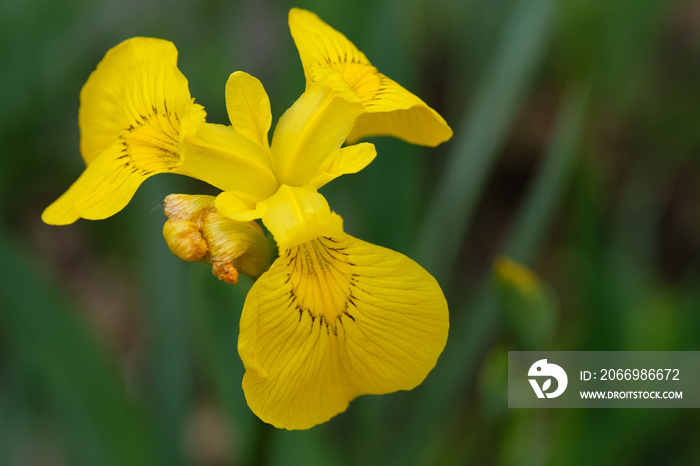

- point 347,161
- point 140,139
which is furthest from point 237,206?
point 140,139

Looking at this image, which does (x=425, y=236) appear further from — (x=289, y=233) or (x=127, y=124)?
(x=289, y=233)

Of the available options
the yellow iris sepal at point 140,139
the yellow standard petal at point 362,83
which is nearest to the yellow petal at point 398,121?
the yellow standard petal at point 362,83

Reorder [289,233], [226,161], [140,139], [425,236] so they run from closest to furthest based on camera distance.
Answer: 1. [289,233]
2. [226,161]
3. [140,139]
4. [425,236]

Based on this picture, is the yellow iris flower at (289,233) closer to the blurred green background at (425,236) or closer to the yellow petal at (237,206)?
the yellow petal at (237,206)

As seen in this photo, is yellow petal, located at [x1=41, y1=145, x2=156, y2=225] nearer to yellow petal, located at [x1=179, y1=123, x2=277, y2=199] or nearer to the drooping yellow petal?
yellow petal, located at [x1=179, y1=123, x2=277, y2=199]

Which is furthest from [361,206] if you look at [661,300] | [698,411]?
[698,411]

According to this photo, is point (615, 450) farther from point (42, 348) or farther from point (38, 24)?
point (38, 24)

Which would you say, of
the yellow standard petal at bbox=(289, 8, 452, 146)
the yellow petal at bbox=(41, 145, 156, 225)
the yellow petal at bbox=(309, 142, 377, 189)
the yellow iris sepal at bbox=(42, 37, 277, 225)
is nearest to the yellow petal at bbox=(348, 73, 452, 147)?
the yellow standard petal at bbox=(289, 8, 452, 146)
